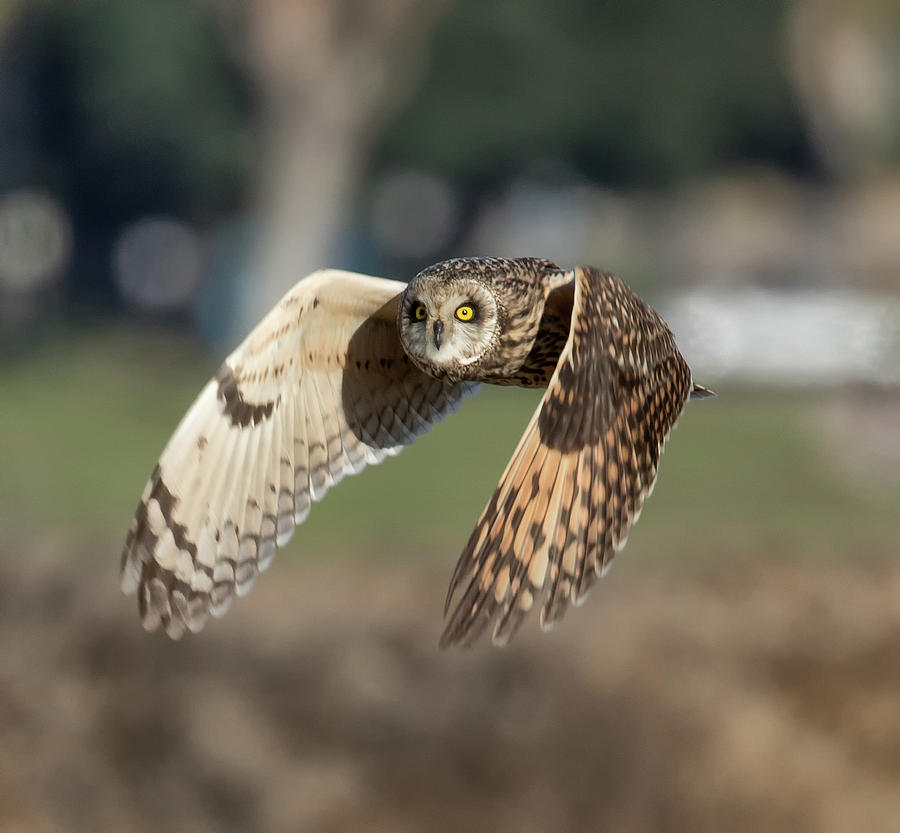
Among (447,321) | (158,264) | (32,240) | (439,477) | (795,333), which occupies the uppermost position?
(447,321)

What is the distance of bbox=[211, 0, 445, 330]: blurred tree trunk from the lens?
1800cm

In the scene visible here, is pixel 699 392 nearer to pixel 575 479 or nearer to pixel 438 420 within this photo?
pixel 438 420

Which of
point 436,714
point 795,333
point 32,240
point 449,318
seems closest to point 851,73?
point 795,333

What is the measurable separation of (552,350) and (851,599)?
7.57m

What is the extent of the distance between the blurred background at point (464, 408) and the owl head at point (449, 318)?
188 centimetres

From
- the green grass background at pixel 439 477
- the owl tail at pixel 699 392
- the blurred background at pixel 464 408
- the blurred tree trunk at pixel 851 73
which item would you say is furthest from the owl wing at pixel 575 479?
the blurred tree trunk at pixel 851 73

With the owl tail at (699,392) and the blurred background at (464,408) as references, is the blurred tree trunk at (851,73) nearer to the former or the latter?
the blurred background at (464,408)

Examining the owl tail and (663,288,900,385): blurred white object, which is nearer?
the owl tail

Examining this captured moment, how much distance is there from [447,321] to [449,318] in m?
0.01

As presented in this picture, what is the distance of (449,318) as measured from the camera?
4164 millimetres

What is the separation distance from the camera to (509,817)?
10305mm

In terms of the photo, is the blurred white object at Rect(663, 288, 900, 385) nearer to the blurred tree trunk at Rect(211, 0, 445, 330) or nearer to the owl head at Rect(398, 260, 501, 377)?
the blurred tree trunk at Rect(211, 0, 445, 330)

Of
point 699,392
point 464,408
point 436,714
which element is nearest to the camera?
point 699,392

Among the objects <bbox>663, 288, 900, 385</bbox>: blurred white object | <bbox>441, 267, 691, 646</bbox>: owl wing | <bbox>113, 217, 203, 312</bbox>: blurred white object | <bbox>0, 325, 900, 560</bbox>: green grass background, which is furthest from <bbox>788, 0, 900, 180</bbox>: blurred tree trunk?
<bbox>441, 267, 691, 646</bbox>: owl wing
